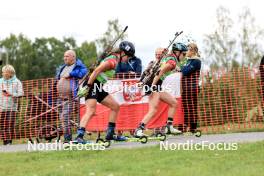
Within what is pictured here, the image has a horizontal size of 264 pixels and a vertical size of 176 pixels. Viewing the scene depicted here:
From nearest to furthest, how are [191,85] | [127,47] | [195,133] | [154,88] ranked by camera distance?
1. [127,47]
2. [154,88]
3. [195,133]
4. [191,85]

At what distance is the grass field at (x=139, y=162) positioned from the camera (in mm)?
7258

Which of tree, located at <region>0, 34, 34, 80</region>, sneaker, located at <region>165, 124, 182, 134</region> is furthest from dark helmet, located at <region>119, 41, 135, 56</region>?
tree, located at <region>0, 34, 34, 80</region>

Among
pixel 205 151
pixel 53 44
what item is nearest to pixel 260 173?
pixel 205 151

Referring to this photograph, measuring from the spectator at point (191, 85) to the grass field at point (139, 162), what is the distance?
13.1ft

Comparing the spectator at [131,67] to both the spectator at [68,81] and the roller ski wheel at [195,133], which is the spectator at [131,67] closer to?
the spectator at [68,81]

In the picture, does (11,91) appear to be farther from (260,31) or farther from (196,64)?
(260,31)

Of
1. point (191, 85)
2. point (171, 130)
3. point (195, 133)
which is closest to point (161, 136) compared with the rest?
point (171, 130)

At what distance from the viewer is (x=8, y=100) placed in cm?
1370

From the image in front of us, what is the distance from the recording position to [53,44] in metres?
104

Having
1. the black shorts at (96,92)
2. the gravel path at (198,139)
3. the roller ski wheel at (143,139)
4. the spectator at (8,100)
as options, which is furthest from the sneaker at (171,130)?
the spectator at (8,100)

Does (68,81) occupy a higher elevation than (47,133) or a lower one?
higher

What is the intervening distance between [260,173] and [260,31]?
2803cm

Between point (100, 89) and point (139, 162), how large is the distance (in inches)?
120

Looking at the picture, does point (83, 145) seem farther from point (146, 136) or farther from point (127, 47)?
point (127, 47)
